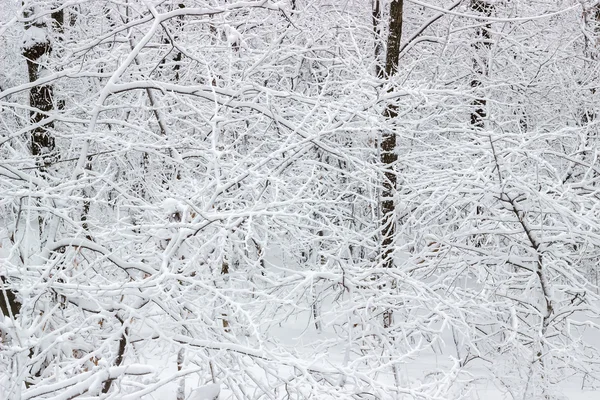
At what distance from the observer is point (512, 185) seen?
637 centimetres

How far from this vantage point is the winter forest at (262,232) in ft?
12.2

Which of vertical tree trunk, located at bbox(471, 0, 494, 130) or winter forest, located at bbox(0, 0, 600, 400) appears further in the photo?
vertical tree trunk, located at bbox(471, 0, 494, 130)

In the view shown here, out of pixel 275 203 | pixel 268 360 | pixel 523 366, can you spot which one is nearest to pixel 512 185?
pixel 523 366

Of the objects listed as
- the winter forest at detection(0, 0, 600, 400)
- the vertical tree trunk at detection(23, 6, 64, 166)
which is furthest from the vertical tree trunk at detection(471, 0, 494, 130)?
the vertical tree trunk at detection(23, 6, 64, 166)

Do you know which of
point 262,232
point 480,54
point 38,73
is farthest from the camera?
point 480,54

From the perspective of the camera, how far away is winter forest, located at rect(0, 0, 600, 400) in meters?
3.73

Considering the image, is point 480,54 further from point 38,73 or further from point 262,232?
point 38,73

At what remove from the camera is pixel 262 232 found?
21.2 ft

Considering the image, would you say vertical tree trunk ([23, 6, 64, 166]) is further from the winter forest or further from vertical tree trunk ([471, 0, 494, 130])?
vertical tree trunk ([471, 0, 494, 130])

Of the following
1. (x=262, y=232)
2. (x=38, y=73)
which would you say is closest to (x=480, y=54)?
(x=262, y=232)

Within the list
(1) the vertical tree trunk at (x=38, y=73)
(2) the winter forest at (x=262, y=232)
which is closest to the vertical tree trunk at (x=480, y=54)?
(2) the winter forest at (x=262, y=232)

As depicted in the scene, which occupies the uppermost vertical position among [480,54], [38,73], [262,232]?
A: [38,73]

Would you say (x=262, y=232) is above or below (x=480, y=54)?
below

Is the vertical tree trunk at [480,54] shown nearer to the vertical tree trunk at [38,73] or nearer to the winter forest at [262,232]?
the winter forest at [262,232]
